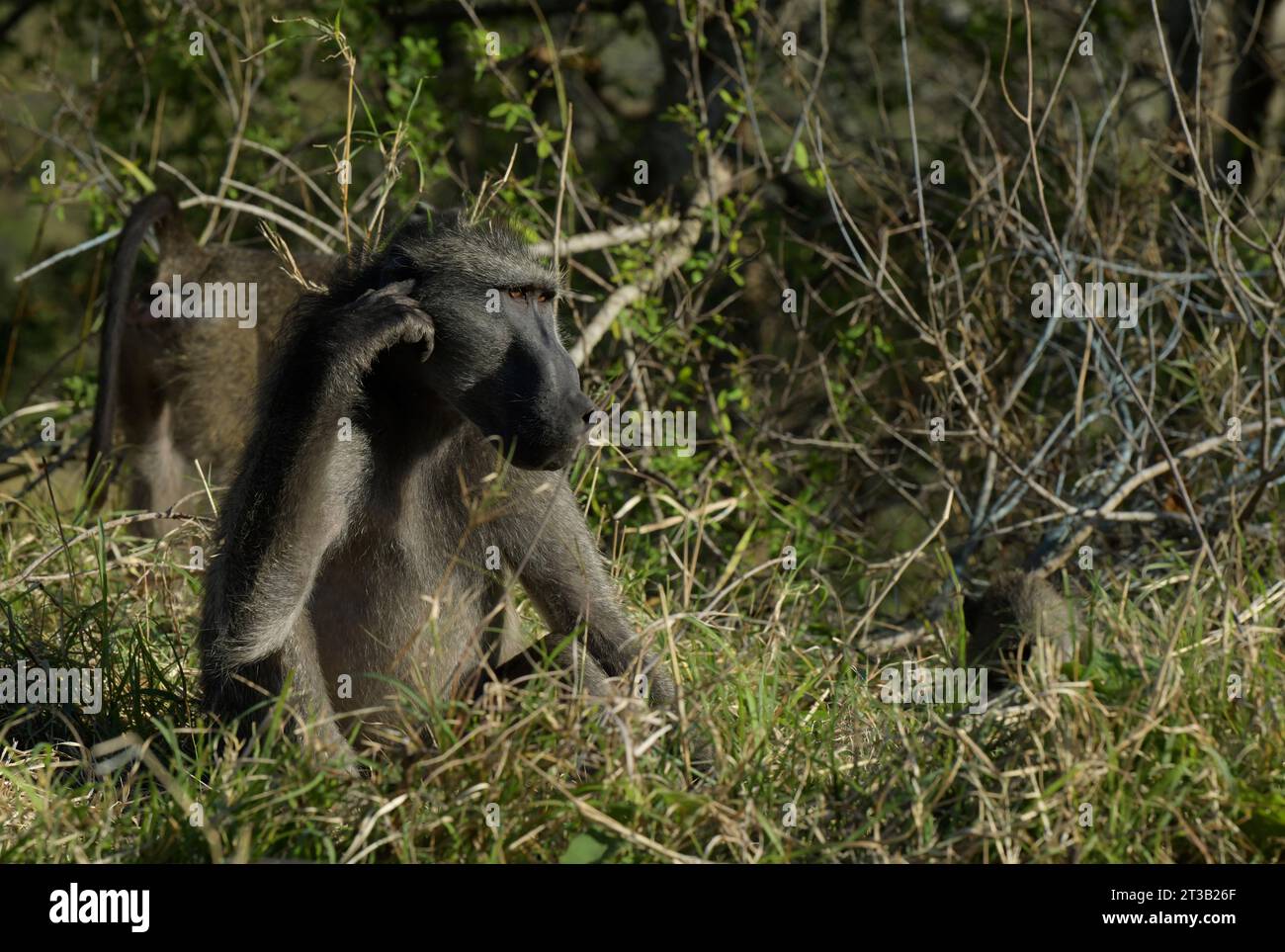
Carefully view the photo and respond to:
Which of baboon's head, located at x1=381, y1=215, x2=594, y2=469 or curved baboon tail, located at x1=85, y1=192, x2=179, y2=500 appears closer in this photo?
baboon's head, located at x1=381, y1=215, x2=594, y2=469

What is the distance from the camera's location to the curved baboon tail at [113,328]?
A: 5.05m

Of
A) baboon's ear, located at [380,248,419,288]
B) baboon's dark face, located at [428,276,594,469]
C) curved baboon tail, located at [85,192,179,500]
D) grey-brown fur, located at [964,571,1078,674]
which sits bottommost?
grey-brown fur, located at [964,571,1078,674]

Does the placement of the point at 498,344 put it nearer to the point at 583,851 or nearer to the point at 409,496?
the point at 409,496

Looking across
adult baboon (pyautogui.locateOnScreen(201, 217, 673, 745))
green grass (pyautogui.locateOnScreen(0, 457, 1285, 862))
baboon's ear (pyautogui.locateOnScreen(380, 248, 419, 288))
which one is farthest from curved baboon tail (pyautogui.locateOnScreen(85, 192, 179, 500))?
green grass (pyautogui.locateOnScreen(0, 457, 1285, 862))

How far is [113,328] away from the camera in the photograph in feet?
17.4

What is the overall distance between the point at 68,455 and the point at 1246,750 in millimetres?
4734

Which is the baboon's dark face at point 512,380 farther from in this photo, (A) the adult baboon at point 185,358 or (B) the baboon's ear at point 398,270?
(A) the adult baboon at point 185,358

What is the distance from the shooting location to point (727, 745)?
3.01 m

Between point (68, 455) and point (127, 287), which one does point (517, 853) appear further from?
point (68, 455)

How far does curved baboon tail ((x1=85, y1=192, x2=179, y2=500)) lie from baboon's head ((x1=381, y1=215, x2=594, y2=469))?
201cm

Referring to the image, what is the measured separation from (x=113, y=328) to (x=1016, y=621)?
3332 mm

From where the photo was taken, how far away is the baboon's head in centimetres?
314

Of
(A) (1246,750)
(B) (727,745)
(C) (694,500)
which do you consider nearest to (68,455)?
(C) (694,500)

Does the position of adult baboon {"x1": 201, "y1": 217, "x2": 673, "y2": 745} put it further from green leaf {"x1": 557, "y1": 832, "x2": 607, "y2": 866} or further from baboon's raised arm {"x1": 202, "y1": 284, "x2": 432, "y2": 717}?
green leaf {"x1": 557, "y1": 832, "x2": 607, "y2": 866}
